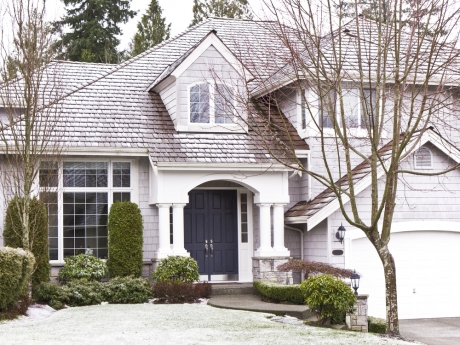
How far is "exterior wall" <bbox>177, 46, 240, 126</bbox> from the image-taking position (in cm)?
1841

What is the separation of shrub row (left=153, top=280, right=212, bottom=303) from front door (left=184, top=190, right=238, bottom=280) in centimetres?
253

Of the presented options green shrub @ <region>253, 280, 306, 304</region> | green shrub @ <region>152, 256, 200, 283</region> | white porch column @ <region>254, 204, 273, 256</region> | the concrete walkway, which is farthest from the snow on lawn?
white porch column @ <region>254, 204, 273, 256</region>

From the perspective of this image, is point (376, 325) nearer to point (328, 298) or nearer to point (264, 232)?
point (328, 298)

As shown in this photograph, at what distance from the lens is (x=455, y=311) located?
18438 mm

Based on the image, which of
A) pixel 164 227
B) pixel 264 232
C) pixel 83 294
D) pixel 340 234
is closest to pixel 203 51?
pixel 164 227

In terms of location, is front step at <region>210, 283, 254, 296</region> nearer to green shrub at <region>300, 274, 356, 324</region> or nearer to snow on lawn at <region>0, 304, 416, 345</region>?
snow on lawn at <region>0, 304, 416, 345</region>

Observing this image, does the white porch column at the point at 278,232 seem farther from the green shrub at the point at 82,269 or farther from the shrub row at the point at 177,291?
the green shrub at the point at 82,269

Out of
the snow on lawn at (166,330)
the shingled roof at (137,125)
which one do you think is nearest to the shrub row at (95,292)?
the snow on lawn at (166,330)

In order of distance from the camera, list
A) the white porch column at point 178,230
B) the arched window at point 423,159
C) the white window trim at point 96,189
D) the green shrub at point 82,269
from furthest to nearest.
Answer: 1. the arched window at point 423,159
2. the white window trim at point 96,189
3. the white porch column at point 178,230
4. the green shrub at point 82,269

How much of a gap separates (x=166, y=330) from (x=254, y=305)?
134 inches

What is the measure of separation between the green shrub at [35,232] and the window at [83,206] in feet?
5.19

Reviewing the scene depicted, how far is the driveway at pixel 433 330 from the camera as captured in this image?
48.5 ft

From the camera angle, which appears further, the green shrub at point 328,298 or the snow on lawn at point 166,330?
the green shrub at point 328,298

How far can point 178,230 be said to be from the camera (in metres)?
17.4
